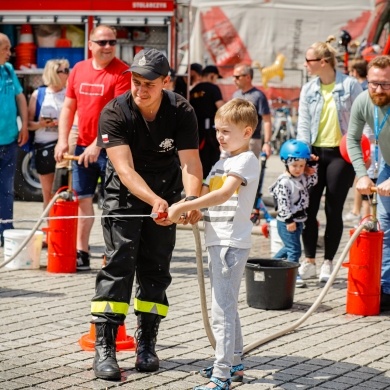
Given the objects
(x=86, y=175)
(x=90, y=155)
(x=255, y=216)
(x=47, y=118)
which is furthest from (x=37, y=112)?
(x=255, y=216)

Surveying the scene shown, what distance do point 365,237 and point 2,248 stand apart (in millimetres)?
4093

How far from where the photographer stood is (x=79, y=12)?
1361cm

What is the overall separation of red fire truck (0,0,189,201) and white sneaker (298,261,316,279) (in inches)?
227

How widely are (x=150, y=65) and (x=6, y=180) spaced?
5.02 m

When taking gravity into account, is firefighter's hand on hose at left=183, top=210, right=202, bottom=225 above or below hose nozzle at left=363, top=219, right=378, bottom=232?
above

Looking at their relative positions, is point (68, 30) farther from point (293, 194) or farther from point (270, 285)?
point (270, 285)

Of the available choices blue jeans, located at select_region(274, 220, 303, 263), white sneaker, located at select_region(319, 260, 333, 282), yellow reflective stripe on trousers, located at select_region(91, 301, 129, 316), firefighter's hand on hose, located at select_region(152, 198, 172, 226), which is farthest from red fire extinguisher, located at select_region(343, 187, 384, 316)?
firefighter's hand on hose, located at select_region(152, 198, 172, 226)

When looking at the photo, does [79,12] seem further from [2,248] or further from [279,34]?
[279,34]

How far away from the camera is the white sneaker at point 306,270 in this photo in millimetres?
8453

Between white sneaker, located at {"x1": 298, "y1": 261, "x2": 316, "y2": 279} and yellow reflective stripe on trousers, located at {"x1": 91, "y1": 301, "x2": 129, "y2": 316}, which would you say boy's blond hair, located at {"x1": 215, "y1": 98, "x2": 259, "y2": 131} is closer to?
yellow reflective stripe on trousers, located at {"x1": 91, "y1": 301, "x2": 129, "y2": 316}

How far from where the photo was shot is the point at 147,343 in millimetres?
5676

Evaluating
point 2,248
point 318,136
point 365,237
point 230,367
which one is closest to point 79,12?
point 2,248

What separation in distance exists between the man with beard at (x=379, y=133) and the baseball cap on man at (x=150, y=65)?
7.41 ft

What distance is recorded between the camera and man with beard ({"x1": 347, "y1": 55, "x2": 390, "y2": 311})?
715cm
